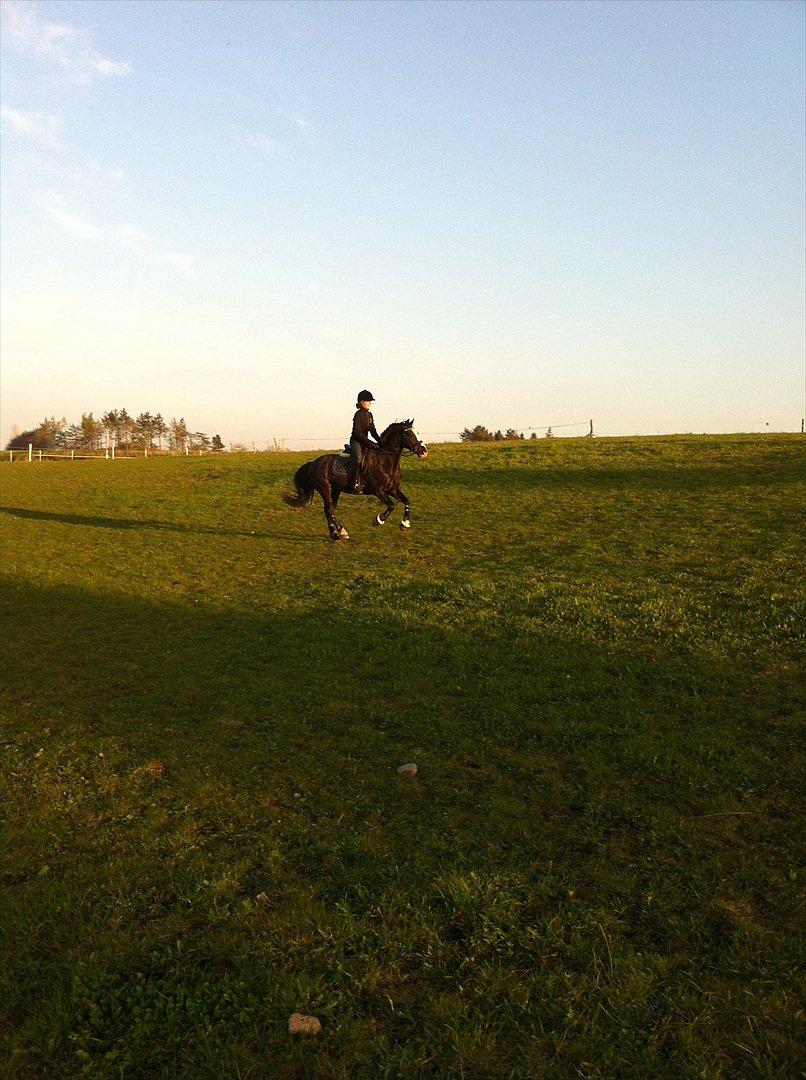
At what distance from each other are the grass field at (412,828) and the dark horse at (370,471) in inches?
219

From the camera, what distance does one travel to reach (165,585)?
18719 millimetres

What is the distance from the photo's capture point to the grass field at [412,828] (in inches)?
169

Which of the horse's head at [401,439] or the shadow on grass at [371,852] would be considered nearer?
the shadow on grass at [371,852]

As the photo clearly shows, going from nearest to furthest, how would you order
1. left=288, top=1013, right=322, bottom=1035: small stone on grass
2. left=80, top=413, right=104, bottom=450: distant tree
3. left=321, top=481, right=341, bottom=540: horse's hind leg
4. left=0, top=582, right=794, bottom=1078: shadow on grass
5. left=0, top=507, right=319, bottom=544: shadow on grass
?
left=288, top=1013, right=322, bottom=1035: small stone on grass
left=0, top=582, right=794, bottom=1078: shadow on grass
left=321, top=481, right=341, bottom=540: horse's hind leg
left=0, top=507, right=319, bottom=544: shadow on grass
left=80, top=413, right=104, bottom=450: distant tree

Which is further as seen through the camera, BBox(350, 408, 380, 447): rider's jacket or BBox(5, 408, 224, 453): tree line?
BBox(5, 408, 224, 453): tree line

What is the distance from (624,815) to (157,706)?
7061 mm

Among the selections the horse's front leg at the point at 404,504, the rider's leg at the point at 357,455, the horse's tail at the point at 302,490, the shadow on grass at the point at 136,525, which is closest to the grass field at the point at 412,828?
the rider's leg at the point at 357,455

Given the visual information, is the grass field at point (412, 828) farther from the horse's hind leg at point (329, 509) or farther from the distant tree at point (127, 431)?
the distant tree at point (127, 431)

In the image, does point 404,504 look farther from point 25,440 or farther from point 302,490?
point 25,440

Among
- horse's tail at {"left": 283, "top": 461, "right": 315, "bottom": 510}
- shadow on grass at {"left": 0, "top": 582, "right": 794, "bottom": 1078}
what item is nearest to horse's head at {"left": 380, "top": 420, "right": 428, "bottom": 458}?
horse's tail at {"left": 283, "top": 461, "right": 315, "bottom": 510}

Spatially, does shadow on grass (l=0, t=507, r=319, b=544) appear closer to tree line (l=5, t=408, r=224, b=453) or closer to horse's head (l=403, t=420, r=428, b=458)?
horse's head (l=403, t=420, r=428, b=458)

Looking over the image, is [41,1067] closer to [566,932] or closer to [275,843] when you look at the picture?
[275,843]

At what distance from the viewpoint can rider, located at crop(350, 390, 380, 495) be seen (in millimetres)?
20641

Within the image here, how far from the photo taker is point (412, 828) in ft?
21.8
